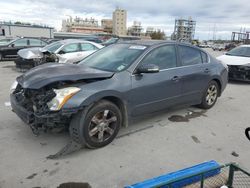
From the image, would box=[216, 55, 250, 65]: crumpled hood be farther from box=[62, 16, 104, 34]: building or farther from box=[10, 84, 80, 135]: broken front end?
box=[62, 16, 104, 34]: building

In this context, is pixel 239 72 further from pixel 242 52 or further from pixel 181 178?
pixel 181 178

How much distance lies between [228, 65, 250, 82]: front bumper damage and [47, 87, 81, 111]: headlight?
23.4 ft

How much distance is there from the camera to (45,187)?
2.48 metres

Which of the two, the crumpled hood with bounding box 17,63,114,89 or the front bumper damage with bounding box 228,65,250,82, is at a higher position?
the crumpled hood with bounding box 17,63,114,89

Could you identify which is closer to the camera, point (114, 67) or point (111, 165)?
point (111, 165)

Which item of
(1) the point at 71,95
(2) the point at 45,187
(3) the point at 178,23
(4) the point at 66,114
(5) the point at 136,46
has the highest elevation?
(3) the point at 178,23

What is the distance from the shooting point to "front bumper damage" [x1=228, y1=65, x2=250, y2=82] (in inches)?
322

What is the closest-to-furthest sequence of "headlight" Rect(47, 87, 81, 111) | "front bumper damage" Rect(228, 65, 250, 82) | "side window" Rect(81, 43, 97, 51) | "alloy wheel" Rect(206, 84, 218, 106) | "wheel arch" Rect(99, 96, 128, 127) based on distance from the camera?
1. "headlight" Rect(47, 87, 81, 111)
2. "wheel arch" Rect(99, 96, 128, 127)
3. "alloy wheel" Rect(206, 84, 218, 106)
4. "front bumper damage" Rect(228, 65, 250, 82)
5. "side window" Rect(81, 43, 97, 51)

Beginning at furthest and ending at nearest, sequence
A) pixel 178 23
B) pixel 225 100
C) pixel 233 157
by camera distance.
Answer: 1. pixel 178 23
2. pixel 225 100
3. pixel 233 157

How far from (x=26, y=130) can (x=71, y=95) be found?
1499mm

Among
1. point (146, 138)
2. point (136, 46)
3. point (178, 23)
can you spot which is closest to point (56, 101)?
point (146, 138)

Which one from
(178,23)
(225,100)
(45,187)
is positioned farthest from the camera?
(178,23)

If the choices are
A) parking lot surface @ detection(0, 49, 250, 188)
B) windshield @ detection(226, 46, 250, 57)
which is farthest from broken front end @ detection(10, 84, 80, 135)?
windshield @ detection(226, 46, 250, 57)

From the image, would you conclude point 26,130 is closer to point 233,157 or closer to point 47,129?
point 47,129
